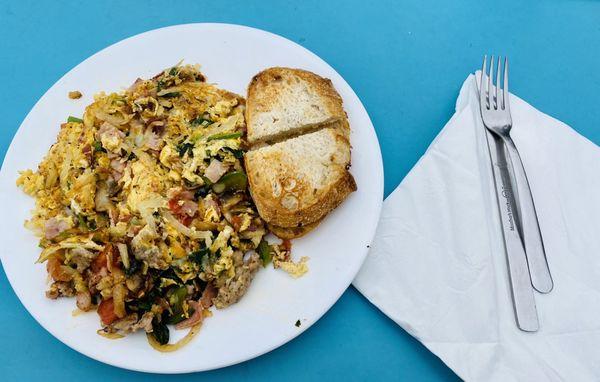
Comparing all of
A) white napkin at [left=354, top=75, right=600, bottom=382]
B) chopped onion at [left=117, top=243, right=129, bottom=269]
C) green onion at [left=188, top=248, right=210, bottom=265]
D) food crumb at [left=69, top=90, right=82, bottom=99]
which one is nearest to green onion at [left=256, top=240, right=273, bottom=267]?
green onion at [left=188, top=248, right=210, bottom=265]

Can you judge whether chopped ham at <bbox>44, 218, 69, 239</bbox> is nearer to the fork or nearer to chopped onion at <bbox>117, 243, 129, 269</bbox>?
chopped onion at <bbox>117, 243, 129, 269</bbox>

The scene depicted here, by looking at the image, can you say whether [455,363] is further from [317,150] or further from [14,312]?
[14,312]

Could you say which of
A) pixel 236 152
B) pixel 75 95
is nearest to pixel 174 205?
pixel 236 152

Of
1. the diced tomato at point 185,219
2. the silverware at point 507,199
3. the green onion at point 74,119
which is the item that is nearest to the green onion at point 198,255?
the diced tomato at point 185,219

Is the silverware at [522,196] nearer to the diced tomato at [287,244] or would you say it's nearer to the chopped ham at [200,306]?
the diced tomato at [287,244]

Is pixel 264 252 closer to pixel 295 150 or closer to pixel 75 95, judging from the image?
pixel 295 150

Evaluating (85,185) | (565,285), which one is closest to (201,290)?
(85,185)
